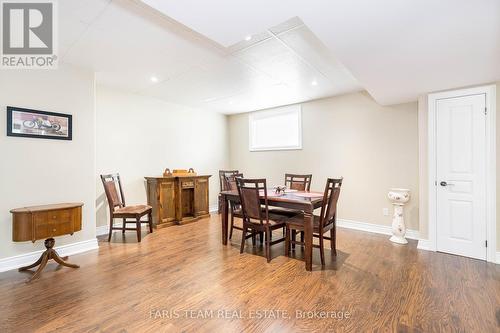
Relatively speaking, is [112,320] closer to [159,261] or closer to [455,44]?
[159,261]

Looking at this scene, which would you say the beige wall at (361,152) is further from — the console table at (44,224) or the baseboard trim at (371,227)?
the console table at (44,224)

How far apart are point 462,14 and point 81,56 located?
3.77 meters

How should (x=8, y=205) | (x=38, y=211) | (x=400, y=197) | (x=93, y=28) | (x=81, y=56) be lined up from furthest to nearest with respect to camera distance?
(x=400, y=197) → (x=81, y=56) → (x=8, y=205) → (x=38, y=211) → (x=93, y=28)

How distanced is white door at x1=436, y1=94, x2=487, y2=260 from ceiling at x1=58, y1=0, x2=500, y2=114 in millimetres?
384

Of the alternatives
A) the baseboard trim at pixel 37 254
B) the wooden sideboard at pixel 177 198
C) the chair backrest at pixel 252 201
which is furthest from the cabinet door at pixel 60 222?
the chair backrest at pixel 252 201

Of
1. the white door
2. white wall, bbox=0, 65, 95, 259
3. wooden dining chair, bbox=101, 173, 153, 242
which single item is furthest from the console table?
the white door

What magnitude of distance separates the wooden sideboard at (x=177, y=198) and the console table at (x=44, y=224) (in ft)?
5.48

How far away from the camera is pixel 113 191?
392 centimetres

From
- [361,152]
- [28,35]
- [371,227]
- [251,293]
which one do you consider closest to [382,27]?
[251,293]

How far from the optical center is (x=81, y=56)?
2904 millimetres

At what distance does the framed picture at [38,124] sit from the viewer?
272 centimetres

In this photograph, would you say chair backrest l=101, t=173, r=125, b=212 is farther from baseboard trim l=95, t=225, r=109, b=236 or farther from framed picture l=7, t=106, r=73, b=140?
framed picture l=7, t=106, r=73, b=140

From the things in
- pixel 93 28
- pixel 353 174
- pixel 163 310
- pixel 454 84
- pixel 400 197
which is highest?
pixel 93 28

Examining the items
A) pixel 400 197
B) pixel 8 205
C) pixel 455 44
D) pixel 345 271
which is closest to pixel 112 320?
pixel 8 205
